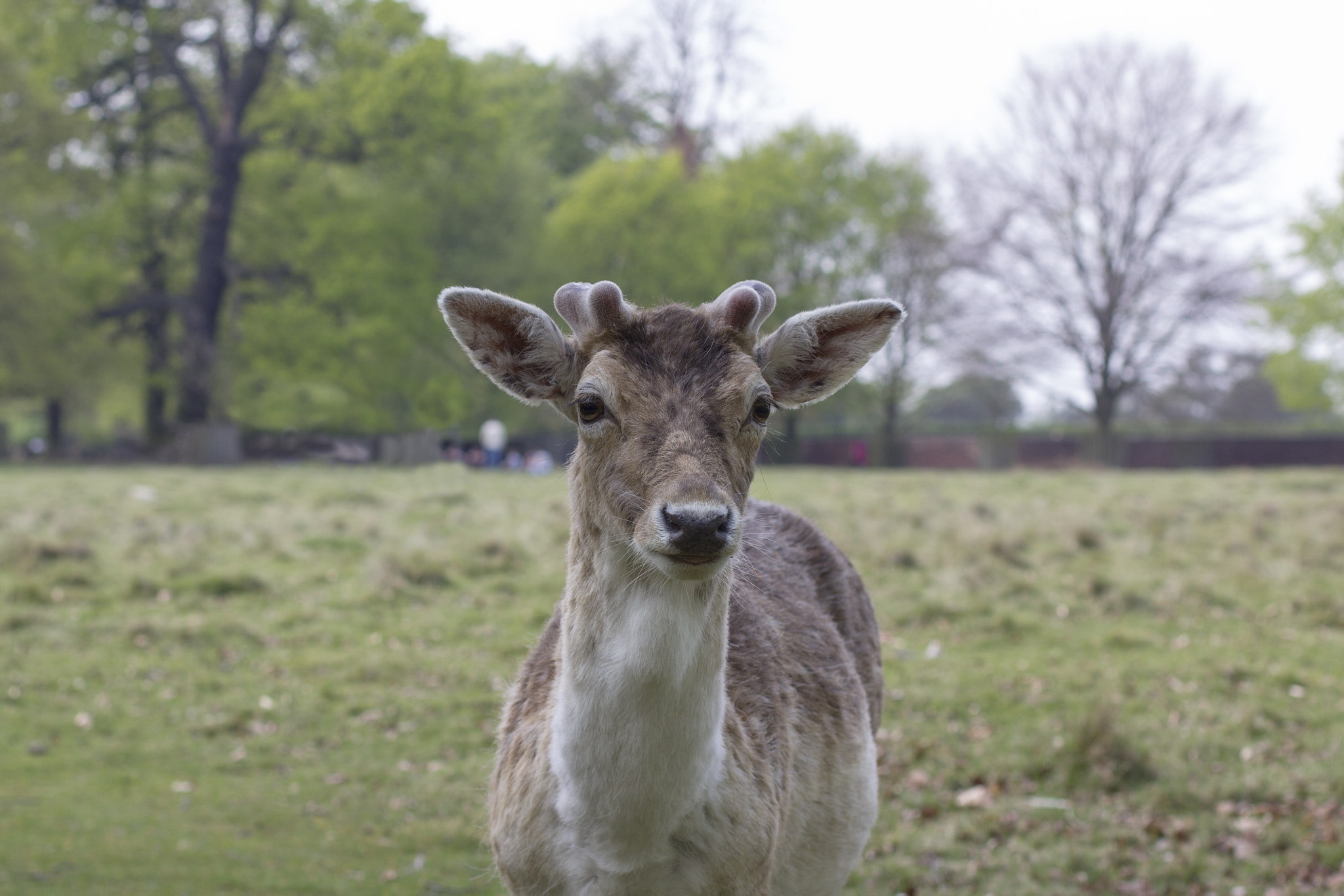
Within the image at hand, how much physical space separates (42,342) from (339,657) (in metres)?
28.3

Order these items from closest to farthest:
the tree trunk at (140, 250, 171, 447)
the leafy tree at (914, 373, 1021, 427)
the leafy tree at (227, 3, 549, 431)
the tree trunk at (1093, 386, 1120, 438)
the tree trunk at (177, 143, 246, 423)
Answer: the leafy tree at (227, 3, 549, 431), the tree trunk at (177, 143, 246, 423), the tree trunk at (140, 250, 171, 447), the tree trunk at (1093, 386, 1120, 438), the leafy tree at (914, 373, 1021, 427)

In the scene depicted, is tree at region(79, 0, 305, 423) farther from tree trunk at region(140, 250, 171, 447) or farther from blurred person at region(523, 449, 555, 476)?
blurred person at region(523, 449, 555, 476)

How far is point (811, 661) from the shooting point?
4.63m

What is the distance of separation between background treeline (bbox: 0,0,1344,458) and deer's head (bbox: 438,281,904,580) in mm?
23158

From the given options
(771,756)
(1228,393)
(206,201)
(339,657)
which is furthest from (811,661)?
(1228,393)

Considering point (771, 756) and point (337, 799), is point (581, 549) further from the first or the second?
point (337, 799)

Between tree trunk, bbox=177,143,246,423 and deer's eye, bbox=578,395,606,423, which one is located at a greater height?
tree trunk, bbox=177,143,246,423

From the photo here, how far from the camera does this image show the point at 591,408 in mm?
3383

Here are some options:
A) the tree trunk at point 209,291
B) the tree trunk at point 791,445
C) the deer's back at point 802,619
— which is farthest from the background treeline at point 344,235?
the deer's back at point 802,619

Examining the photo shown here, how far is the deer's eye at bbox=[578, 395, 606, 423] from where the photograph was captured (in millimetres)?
3367

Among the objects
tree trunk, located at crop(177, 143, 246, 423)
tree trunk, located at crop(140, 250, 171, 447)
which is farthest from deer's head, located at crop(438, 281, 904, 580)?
tree trunk, located at crop(140, 250, 171, 447)

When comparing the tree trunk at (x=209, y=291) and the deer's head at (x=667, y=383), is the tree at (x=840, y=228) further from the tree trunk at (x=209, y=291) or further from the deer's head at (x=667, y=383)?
the deer's head at (x=667, y=383)

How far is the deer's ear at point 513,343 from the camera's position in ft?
11.4

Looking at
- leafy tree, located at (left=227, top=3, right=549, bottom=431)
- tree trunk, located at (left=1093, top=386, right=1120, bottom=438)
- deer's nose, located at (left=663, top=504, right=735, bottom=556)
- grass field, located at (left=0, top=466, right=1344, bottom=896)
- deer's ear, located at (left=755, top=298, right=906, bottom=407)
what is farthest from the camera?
tree trunk, located at (left=1093, top=386, right=1120, bottom=438)
